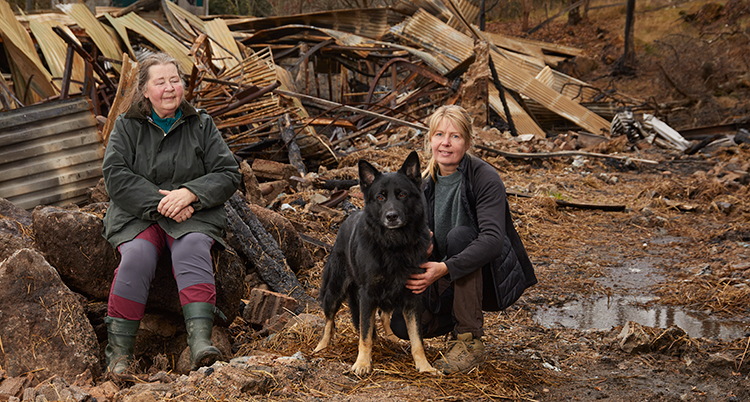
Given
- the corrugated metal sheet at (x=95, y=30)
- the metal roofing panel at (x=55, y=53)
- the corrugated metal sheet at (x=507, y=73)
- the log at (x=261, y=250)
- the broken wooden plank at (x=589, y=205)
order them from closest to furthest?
the log at (x=261, y=250), the broken wooden plank at (x=589, y=205), the metal roofing panel at (x=55, y=53), the corrugated metal sheet at (x=95, y=30), the corrugated metal sheet at (x=507, y=73)

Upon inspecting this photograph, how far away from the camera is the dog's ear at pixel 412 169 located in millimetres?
3035

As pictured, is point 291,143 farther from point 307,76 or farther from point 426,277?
point 426,277

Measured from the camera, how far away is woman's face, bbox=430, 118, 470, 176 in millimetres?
3119

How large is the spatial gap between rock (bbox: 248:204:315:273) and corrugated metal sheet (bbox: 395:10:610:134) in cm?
872

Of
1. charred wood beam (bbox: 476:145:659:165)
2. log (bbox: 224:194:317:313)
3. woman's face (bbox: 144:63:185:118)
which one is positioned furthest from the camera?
charred wood beam (bbox: 476:145:659:165)

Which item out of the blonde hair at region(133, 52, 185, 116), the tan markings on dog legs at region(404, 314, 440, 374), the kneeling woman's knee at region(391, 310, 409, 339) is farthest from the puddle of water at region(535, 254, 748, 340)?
the blonde hair at region(133, 52, 185, 116)

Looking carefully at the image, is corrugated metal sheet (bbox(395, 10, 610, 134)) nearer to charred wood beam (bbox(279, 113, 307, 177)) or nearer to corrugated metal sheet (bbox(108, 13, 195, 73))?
corrugated metal sheet (bbox(108, 13, 195, 73))

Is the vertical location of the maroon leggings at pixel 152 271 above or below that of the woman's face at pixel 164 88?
below

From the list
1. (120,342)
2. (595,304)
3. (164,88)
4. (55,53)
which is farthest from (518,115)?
(120,342)

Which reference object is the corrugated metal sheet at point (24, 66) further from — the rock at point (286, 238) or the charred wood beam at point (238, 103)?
the rock at point (286, 238)

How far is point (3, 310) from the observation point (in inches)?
112

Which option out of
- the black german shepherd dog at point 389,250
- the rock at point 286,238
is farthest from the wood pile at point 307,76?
the black german shepherd dog at point 389,250

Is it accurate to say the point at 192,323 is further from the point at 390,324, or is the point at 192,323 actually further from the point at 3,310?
the point at 390,324

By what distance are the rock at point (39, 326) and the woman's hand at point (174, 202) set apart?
0.71m
